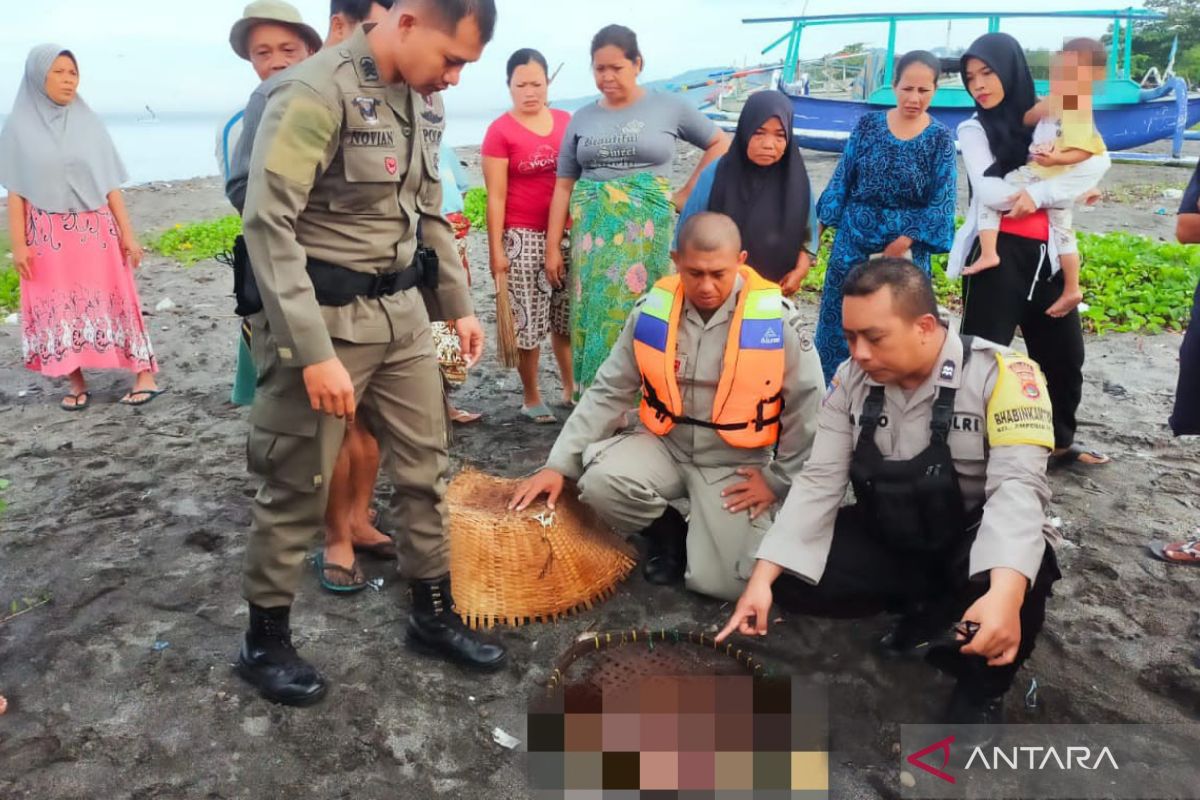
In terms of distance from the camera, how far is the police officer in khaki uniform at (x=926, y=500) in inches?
81.9

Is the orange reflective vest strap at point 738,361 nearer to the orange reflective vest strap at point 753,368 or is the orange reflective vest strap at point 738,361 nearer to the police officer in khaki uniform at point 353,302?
the orange reflective vest strap at point 753,368

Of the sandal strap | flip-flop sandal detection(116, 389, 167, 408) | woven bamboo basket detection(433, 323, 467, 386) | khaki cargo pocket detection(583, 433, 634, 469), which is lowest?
the sandal strap

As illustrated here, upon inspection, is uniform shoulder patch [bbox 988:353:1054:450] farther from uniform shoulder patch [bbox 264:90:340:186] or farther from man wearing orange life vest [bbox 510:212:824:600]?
uniform shoulder patch [bbox 264:90:340:186]

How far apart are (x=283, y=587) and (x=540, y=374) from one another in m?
3.20

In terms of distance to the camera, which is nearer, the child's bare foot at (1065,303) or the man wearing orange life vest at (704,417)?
the man wearing orange life vest at (704,417)

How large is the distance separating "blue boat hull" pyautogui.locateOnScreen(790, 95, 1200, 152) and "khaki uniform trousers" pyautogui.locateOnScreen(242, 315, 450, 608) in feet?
40.9

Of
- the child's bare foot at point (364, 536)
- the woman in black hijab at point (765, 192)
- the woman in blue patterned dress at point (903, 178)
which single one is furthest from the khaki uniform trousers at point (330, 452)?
the woman in blue patterned dress at point (903, 178)

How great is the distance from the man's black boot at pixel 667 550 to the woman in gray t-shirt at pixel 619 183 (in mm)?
1036

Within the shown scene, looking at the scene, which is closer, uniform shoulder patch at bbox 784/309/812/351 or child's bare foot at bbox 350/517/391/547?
uniform shoulder patch at bbox 784/309/812/351

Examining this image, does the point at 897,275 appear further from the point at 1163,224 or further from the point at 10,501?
the point at 1163,224

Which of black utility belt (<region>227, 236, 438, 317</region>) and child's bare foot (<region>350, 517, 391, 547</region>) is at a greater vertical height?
black utility belt (<region>227, 236, 438, 317</region>)

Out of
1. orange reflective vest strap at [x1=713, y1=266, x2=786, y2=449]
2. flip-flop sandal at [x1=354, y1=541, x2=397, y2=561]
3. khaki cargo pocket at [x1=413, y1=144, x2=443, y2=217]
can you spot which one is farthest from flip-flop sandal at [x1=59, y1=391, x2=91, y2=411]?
orange reflective vest strap at [x1=713, y1=266, x2=786, y2=449]

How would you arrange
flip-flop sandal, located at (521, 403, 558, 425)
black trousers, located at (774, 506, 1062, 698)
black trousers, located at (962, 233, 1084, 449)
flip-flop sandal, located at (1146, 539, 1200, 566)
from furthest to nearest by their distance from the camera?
flip-flop sandal, located at (521, 403, 558, 425) → black trousers, located at (962, 233, 1084, 449) → flip-flop sandal, located at (1146, 539, 1200, 566) → black trousers, located at (774, 506, 1062, 698)

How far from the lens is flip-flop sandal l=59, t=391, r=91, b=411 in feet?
15.7
